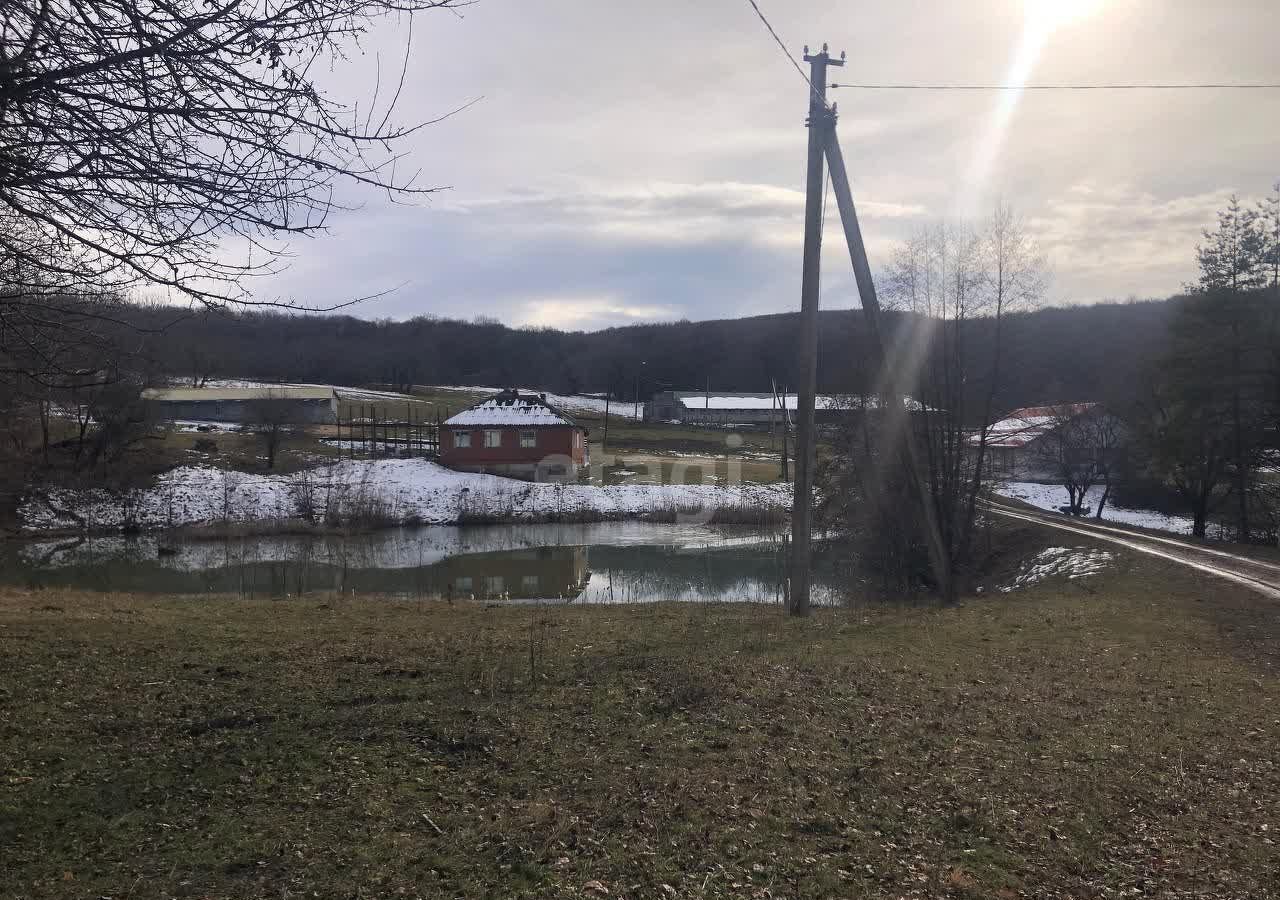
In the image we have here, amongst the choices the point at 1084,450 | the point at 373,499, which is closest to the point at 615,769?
the point at 373,499

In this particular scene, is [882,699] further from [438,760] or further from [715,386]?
[715,386]

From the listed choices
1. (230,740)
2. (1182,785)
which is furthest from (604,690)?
(1182,785)

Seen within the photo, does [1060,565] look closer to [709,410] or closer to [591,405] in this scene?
[709,410]

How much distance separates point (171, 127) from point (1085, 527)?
2522 centimetres

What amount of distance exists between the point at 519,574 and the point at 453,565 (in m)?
2.63

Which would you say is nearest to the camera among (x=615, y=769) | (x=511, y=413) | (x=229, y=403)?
(x=615, y=769)

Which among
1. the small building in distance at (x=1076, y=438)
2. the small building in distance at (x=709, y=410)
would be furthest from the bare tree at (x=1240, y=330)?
the small building in distance at (x=709, y=410)

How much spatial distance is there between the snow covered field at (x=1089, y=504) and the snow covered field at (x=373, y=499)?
12540mm

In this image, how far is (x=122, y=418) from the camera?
34.2m

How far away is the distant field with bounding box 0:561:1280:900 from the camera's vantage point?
366 centimetres

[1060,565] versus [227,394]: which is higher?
[227,394]

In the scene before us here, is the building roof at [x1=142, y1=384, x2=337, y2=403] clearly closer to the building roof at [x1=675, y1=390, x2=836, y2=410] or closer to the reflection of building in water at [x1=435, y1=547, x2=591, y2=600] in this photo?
the reflection of building in water at [x1=435, y1=547, x2=591, y2=600]

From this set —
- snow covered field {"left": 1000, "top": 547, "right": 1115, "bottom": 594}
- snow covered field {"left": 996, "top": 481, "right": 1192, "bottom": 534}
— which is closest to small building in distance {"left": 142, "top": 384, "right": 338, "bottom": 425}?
snow covered field {"left": 996, "top": 481, "right": 1192, "bottom": 534}

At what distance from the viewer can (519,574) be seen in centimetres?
2222
